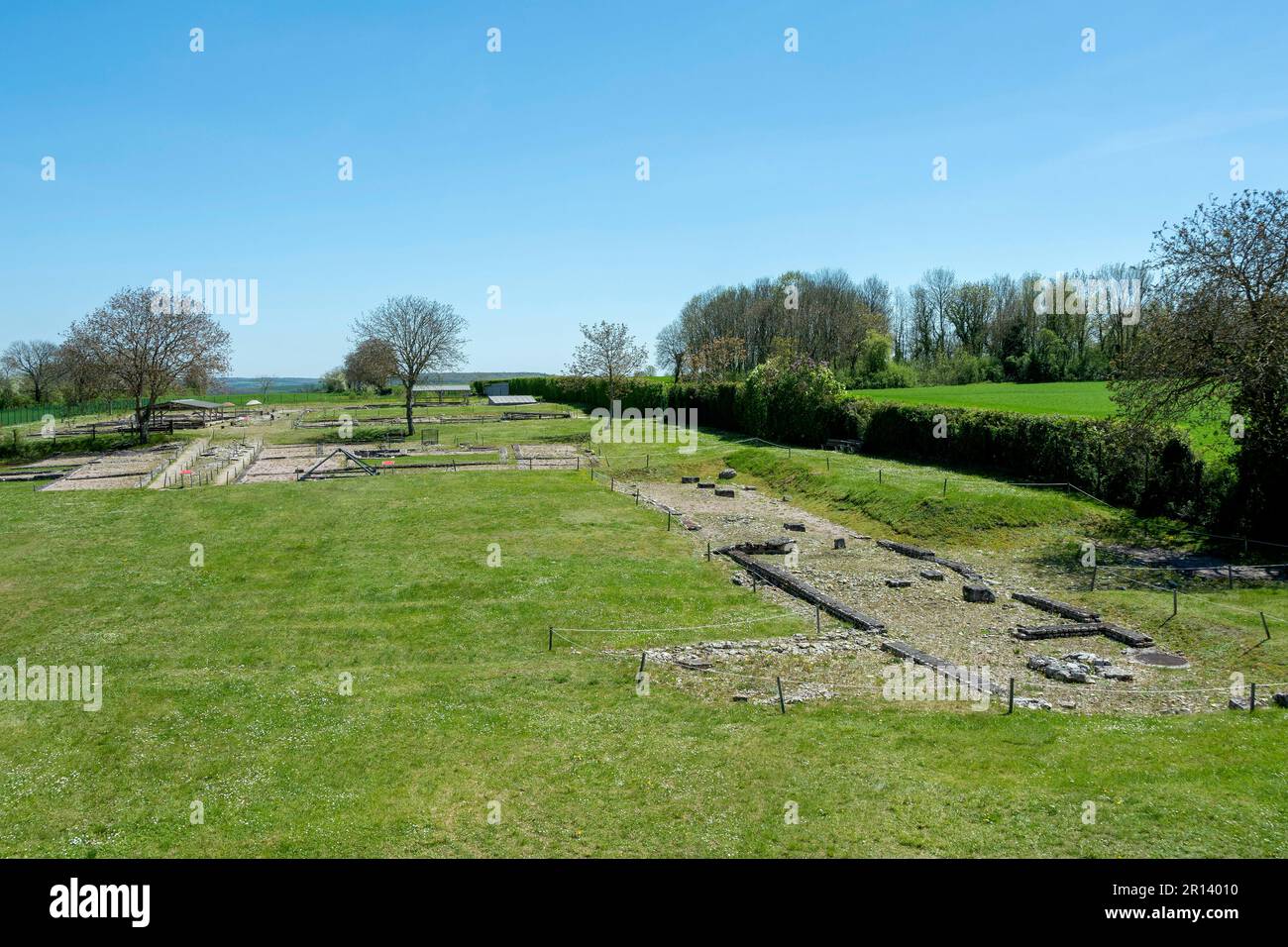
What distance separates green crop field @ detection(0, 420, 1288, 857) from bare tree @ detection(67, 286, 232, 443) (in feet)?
149

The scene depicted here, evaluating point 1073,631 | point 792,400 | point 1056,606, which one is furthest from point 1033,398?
point 1073,631

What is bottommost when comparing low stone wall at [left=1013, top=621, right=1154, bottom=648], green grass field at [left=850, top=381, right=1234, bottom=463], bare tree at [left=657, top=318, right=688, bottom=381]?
low stone wall at [left=1013, top=621, right=1154, bottom=648]

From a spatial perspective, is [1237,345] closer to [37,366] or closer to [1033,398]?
[1033,398]

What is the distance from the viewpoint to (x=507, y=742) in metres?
14.0

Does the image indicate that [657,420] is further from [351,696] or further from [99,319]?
[351,696]

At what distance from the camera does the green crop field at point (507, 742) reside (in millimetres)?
11008

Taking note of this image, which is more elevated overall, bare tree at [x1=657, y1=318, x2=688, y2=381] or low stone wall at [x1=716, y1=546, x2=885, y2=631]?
bare tree at [x1=657, y1=318, x2=688, y2=381]

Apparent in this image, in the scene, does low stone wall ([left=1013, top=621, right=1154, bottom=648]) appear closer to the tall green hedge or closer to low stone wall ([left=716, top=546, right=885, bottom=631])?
low stone wall ([left=716, top=546, right=885, bottom=631])

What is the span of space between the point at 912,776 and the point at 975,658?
638 centimetres

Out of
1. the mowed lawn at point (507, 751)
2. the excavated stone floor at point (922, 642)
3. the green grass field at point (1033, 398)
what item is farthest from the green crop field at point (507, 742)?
the green grass field at point (1033, 398)

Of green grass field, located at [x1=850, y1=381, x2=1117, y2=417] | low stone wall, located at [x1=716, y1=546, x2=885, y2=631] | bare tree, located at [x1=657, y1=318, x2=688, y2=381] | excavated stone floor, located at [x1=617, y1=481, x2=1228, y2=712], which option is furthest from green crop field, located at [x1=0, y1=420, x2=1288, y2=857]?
bare tree, located at [x1=657, y1=318, x2=688, y2=381]

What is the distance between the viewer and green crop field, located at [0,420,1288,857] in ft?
36.1

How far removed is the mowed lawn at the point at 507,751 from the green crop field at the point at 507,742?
6cm

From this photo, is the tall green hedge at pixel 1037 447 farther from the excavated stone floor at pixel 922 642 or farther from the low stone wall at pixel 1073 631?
the low stone wall at pixel 1073 631
